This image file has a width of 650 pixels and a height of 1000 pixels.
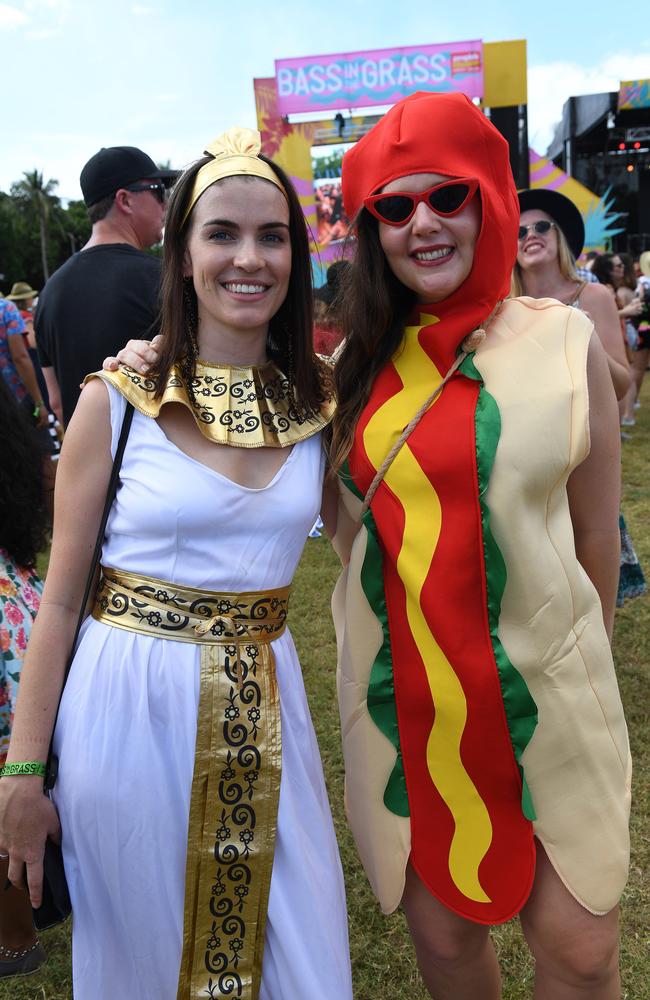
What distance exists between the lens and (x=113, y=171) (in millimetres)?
3359

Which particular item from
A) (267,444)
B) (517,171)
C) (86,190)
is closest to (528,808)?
(267,444)

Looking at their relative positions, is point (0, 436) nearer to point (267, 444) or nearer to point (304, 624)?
point (267, 444)

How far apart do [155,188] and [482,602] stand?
266 centimetres

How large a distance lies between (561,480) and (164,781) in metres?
0.90

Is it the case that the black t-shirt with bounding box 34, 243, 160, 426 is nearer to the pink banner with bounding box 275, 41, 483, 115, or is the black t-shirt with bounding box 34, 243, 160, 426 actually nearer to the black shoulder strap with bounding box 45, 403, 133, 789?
the black shoulder strap with bounding box 45, 403, 133, 789

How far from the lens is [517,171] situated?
13133mm

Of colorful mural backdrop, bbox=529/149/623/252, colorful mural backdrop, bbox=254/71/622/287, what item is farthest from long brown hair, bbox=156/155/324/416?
colorful mural backdrop, bbox=529/149/623/252

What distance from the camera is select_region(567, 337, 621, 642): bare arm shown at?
1.54 meters

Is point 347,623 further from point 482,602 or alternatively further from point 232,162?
point 232,162

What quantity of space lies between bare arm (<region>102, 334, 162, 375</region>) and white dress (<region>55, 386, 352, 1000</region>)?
96 millimetres

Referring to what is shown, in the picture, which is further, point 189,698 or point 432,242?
point 432,242

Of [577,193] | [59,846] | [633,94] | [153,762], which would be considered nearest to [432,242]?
[153,762]

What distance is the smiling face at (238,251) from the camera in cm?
154

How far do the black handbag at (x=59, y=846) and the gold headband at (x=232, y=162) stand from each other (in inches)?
18.3
